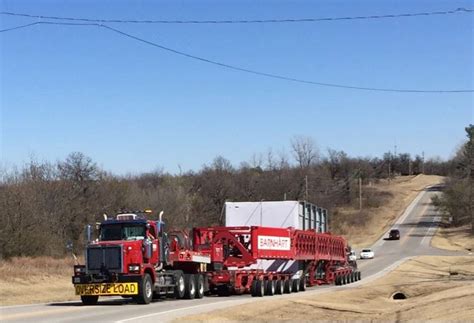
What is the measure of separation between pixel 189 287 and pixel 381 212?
110518mm

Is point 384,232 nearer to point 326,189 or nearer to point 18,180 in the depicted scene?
point 326,189

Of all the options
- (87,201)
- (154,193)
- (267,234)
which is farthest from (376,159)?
→ (267,234)

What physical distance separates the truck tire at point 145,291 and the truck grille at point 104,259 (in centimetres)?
88

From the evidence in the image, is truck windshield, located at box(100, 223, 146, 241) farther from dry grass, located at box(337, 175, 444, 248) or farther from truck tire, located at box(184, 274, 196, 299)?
dry grass, located at box(337, 175, 444, 248)

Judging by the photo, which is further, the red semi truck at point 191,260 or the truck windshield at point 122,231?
the truck windshield at point 122,231

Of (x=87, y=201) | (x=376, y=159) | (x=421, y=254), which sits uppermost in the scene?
(x=376, y=159)

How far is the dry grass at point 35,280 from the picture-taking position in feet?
108

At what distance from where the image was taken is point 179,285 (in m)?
27.9

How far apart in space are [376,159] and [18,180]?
14661 centimetres

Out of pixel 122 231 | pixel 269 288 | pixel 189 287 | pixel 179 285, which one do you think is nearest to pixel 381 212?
pixel 269 288

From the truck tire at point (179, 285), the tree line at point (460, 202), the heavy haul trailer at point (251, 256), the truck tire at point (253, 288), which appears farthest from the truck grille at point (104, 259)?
the tree line at point (460, 202)

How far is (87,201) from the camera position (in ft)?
227

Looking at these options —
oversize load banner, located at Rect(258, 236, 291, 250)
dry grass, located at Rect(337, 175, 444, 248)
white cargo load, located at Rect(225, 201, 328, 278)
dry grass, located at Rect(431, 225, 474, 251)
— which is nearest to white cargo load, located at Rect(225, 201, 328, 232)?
white cargo load, located at Rect(225, 201, 328, 278)

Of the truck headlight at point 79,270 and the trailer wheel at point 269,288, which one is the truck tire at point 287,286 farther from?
the truck headlight at point 79,270
